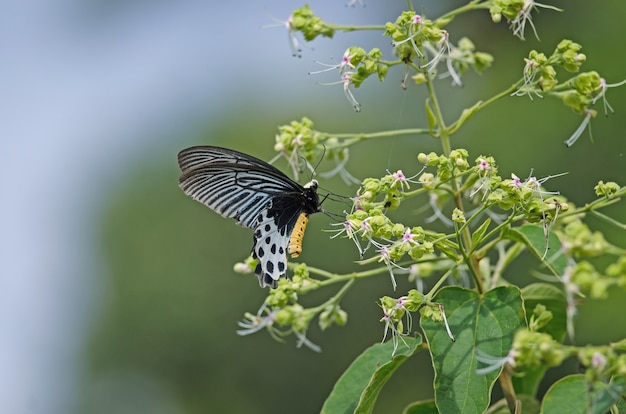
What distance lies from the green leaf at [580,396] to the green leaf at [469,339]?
162 mm

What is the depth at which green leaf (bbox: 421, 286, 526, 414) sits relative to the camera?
1.87 m

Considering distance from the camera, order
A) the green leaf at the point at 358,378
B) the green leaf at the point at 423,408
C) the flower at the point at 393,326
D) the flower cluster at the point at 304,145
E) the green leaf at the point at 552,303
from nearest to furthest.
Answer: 1. the flower at the point at 393,326
2. the green leaf at the point at 358,378
3. the green leaf at the point at 423,408
4. the green leaf at the point at 552,303
5. the flower cluster at the point at 304,145

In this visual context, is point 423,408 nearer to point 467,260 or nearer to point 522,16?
point 467,260

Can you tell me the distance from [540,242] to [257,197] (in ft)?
3.32

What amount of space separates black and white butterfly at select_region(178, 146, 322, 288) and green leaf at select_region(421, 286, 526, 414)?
61 cm

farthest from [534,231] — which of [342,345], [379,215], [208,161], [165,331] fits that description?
[165,331]

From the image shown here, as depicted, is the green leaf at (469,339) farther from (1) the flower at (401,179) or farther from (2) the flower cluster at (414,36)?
(2) the flower cluster at (414,36)

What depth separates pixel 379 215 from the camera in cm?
200

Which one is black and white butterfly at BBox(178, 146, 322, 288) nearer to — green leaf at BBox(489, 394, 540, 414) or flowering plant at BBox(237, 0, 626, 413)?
flowering plant at BBox(237, 0, 626, 413)

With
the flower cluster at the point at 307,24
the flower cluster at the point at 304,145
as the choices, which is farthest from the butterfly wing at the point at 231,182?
the flower cluster at the point at 307,24

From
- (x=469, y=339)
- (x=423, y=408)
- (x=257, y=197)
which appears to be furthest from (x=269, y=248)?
(x=469, y=339)

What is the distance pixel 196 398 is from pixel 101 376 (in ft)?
5.43

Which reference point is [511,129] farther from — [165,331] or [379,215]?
[379,215]

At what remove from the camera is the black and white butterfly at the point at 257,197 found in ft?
8.28
